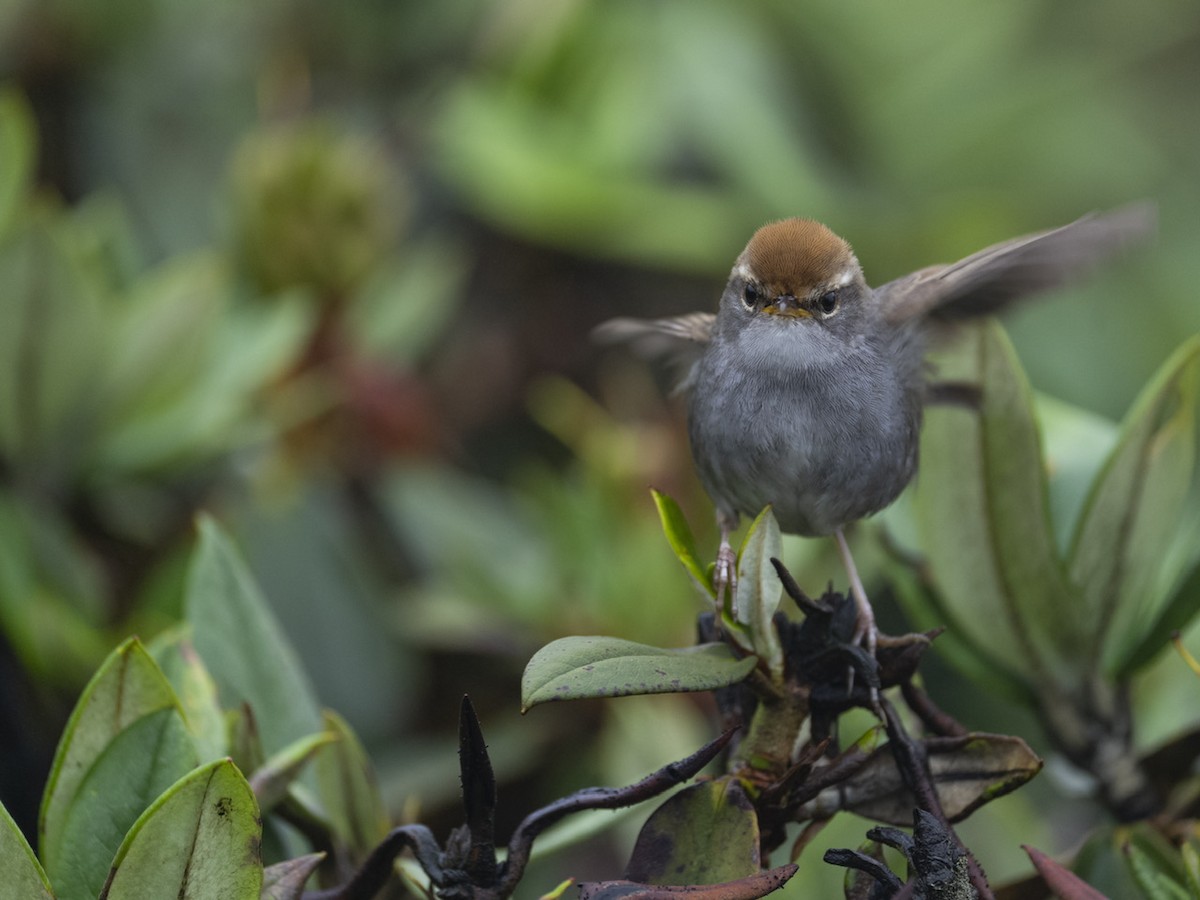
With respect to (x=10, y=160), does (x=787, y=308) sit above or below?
below

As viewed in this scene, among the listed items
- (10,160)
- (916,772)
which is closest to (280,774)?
(916,772)

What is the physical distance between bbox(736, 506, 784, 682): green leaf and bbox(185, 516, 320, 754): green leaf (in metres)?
0.54

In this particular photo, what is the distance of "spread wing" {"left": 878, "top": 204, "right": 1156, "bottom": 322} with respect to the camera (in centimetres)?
137

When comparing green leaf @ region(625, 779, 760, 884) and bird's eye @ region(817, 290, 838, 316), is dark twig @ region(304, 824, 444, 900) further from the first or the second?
bird's eye @ region(817, 290, 838, 316)

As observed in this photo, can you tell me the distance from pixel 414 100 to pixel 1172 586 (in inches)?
97.3

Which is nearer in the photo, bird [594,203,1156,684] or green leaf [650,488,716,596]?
green leaf [650,488,716,596]

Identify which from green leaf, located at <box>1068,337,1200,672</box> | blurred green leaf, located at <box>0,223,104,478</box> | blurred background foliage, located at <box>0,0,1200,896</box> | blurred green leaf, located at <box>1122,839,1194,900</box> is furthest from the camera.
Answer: blurred background foliage, located at <box>0,0,1200,896</box>

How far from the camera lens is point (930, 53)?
12.0ft

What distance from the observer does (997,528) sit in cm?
136

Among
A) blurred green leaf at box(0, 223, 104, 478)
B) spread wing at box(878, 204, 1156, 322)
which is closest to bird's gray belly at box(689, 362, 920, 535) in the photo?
spread wing at box(878, 204, 1156, 322)

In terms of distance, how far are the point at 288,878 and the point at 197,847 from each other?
8 cm

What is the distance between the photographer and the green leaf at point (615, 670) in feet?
3.02

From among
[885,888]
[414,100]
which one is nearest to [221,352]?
[414,100]

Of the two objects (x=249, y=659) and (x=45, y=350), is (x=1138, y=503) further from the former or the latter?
(x=45, y=350)
